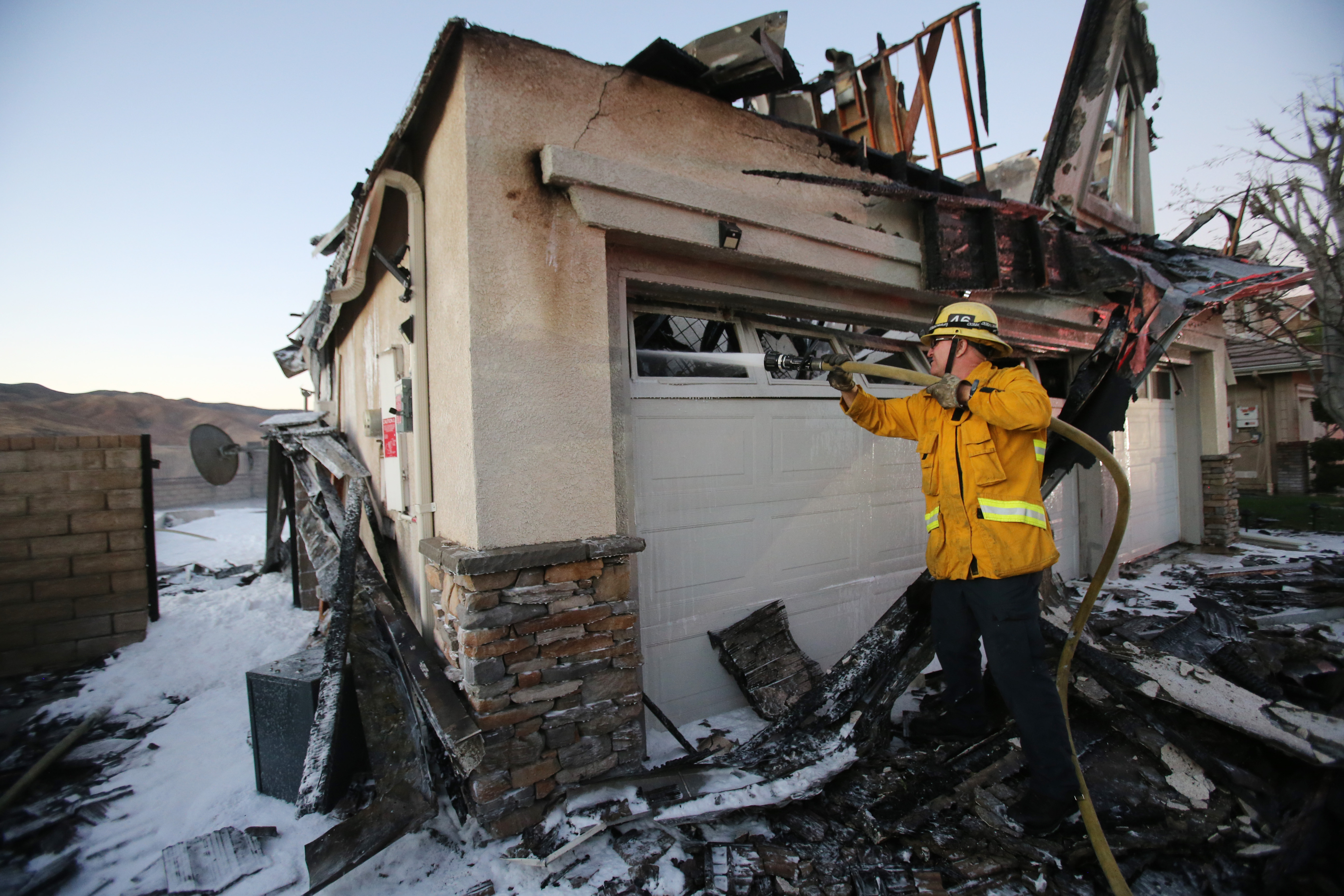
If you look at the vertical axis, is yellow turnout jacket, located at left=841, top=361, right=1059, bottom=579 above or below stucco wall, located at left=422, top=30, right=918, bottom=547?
below

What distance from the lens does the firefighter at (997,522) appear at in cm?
235

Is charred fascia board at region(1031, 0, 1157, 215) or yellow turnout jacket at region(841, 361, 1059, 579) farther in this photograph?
charred fascia board at region(1031, 0, 1157, 215)

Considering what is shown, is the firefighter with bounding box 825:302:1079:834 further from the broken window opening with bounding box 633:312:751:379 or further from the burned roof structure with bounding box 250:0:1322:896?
the broken window opening with bounding box 633:312:751:379

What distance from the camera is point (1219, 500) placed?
791 cm

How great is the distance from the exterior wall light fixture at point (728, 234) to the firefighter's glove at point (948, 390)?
1396 mm

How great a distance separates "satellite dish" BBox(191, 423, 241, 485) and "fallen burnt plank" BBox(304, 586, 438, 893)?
5.62 meters

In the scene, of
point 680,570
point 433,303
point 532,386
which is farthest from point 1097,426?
point 433,303

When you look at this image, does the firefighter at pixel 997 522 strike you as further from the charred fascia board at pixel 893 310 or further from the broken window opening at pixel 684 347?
the charred fascia board at pixel 893 310

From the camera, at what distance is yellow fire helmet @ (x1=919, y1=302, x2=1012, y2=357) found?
8.59ft

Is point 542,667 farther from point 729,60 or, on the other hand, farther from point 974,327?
point 729,60

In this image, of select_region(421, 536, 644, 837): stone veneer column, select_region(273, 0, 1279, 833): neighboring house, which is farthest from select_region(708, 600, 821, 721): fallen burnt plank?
select_region(421, 536, 644, 837): stone veneer column

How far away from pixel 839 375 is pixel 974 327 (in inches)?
24.8

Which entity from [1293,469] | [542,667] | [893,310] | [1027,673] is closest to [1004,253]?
[893,310]

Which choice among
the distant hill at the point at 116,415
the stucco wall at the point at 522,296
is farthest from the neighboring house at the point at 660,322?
the distant hill at the point at 116,415
